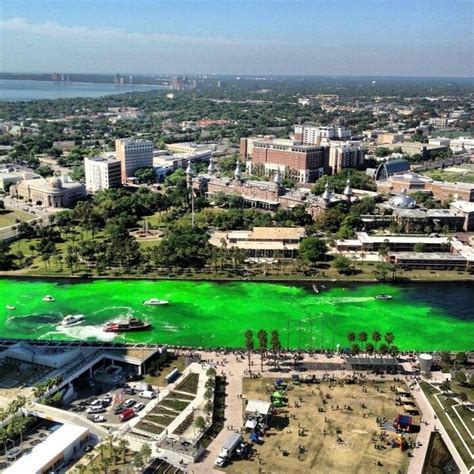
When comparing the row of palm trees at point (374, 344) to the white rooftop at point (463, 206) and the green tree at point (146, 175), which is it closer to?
the white rooftop at point (463, 206)

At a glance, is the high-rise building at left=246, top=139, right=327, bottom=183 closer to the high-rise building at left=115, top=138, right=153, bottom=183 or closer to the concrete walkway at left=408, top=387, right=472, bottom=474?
the high-rise building at left=115, top=138, right=153, bottom=183

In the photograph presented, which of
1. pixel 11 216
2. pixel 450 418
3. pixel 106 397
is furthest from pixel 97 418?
pixel 11 216

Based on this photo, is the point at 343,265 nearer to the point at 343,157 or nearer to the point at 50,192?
the point at 50,192

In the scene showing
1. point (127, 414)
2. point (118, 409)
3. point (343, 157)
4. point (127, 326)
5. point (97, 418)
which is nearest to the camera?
point (97, 418)

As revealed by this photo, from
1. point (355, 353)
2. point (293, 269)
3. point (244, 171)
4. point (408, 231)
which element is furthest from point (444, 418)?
point (244, 171)

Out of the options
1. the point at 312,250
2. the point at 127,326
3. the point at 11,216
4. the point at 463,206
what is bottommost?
the point at 127,326

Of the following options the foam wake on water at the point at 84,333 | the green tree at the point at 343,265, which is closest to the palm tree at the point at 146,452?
the foam wake on water at the point at 84,333
